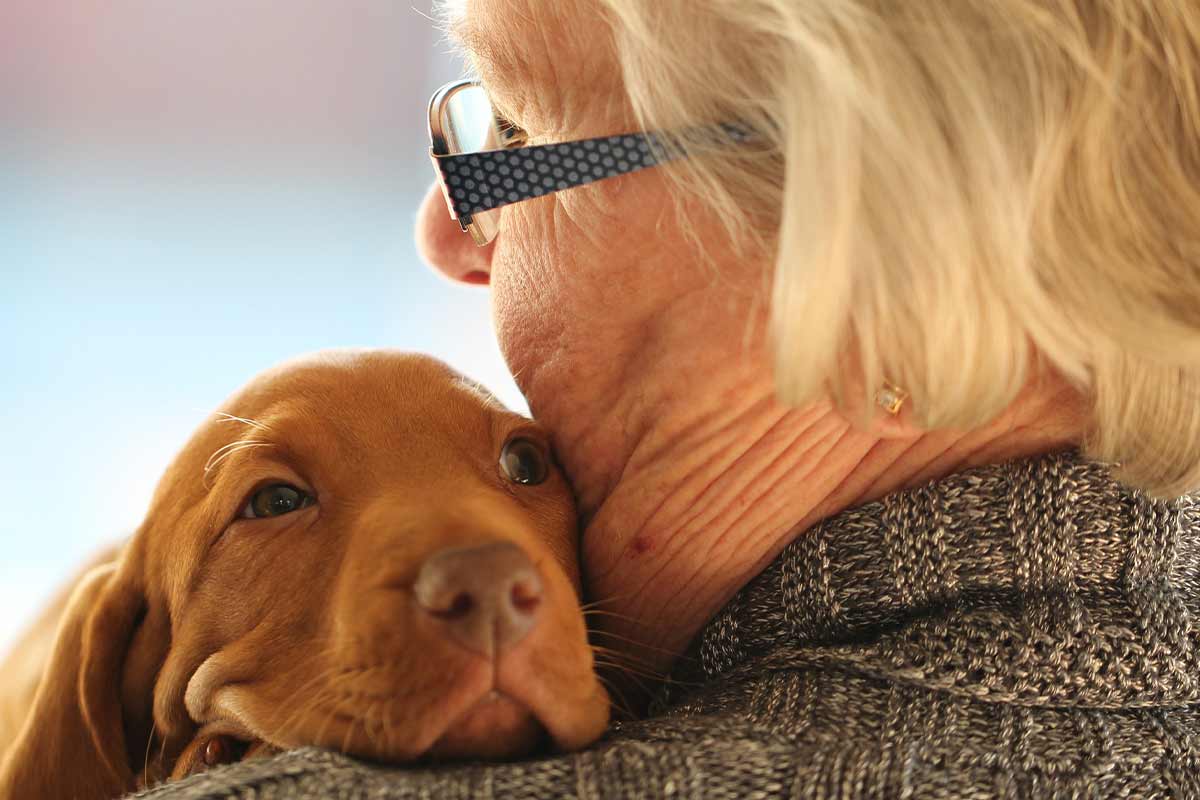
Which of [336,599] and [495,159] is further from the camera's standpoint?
[495,159]

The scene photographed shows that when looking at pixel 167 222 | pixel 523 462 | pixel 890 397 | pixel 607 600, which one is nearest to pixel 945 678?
pixel 890 397

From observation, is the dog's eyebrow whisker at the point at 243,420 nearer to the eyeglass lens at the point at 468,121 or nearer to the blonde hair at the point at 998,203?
the eyeglass lens at the point at 468,121

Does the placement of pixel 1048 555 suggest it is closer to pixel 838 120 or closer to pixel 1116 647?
pixel 1116 647

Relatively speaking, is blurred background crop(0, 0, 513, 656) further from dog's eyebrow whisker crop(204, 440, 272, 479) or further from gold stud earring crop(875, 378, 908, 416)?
gold stud earring crop(875, 378, 908, 416)

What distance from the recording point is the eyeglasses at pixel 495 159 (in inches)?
58.3

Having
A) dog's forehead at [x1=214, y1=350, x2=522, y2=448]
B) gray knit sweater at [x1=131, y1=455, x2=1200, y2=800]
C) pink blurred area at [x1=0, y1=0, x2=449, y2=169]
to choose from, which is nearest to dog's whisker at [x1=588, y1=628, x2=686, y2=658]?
gray knit sweater at [x1=131, y1=455, x2=1200, y2=800]

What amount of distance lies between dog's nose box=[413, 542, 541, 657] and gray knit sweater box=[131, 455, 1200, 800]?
0.12 metres

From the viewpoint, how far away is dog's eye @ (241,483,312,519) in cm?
152

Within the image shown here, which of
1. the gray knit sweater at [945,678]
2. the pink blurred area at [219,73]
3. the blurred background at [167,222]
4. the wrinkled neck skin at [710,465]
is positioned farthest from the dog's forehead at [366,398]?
the pink blurred area at [219,73]

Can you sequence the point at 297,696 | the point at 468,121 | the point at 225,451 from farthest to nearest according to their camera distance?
the point at 468,121 → the point at 225,451 → the point at 297,696

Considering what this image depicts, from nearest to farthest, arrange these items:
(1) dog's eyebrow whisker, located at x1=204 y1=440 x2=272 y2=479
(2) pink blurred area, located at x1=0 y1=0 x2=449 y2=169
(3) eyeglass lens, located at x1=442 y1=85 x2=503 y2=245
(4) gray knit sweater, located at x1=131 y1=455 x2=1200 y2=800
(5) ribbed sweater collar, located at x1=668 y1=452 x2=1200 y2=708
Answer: (4) gray knit sweater, located at x1=131 y1=455 x2=1200 y2=800 < (5) ribbed sweater collar, located at x1=668 y1=452 x2=1200 y2=708 < (1) dog's eyebrow whisker, located at x1=204 y1=440 x2=272 y2=479 < (3) eyeglass lens, located at x1=442 y1=85 x2=503 y2=245 < (2) pink blurred area, located at x1=0 y1=0 x2=449 y2=169

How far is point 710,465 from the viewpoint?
58.8 inches

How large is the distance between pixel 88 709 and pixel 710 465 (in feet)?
2.70

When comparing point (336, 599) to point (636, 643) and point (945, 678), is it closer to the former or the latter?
point (636, 643)
